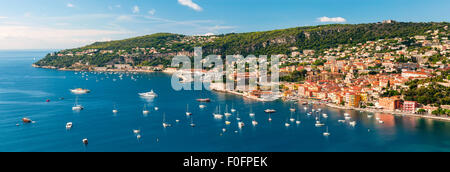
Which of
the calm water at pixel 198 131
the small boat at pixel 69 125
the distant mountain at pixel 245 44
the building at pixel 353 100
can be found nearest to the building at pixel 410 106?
the calm water at pixel 198 131

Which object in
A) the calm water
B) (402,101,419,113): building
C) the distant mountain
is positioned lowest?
the calm water

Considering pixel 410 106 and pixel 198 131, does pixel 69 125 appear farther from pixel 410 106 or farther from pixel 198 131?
pixel 410 106

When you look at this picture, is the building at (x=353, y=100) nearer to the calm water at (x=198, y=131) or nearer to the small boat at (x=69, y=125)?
the calm water at (x=198, y=131)

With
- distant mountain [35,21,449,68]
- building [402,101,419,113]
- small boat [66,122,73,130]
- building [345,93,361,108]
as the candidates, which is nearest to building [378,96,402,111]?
building [402,101,419,113]

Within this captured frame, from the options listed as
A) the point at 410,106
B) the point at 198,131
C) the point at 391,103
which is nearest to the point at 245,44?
the point at 391,103

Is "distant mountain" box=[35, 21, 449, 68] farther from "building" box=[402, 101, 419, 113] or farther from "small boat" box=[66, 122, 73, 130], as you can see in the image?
"small boat" box=[66, 122, 73, 130]
